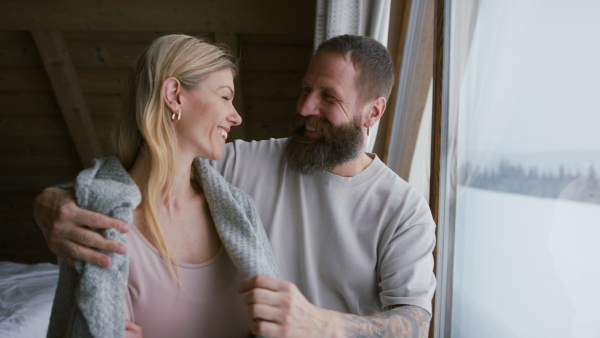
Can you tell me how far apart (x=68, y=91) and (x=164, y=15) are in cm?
96

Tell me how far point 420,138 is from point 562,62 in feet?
4.20

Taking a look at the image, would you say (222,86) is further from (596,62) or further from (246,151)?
(596,62)

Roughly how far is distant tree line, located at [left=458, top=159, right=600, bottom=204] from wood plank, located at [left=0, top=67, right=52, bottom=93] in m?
3.14

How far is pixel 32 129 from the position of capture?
12.6 ft

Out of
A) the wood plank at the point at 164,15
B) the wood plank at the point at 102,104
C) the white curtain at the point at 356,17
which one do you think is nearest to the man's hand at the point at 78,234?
the white curtain at the point at 356,17

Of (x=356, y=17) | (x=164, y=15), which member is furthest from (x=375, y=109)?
A: (x=164, y=15)

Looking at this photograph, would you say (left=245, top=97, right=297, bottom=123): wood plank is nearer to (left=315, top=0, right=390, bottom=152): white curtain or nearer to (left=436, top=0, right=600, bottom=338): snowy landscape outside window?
(left=315, top=0, right=390, bottom=152): white curtain

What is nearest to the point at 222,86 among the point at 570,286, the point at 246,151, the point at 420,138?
the point at 246,151

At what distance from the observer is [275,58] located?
3.23 m

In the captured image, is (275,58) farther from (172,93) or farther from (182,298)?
(182,298)

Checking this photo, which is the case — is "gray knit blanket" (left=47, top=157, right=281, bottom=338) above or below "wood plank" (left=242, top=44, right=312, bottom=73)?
below

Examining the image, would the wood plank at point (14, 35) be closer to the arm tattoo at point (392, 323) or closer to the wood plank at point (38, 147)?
the wood plank at point (38, 147)

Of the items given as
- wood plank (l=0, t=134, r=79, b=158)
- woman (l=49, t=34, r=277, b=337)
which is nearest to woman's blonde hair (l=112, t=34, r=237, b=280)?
woman (l=49, t=34, r=277, b=337)

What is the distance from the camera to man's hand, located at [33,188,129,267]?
0.99 meters
